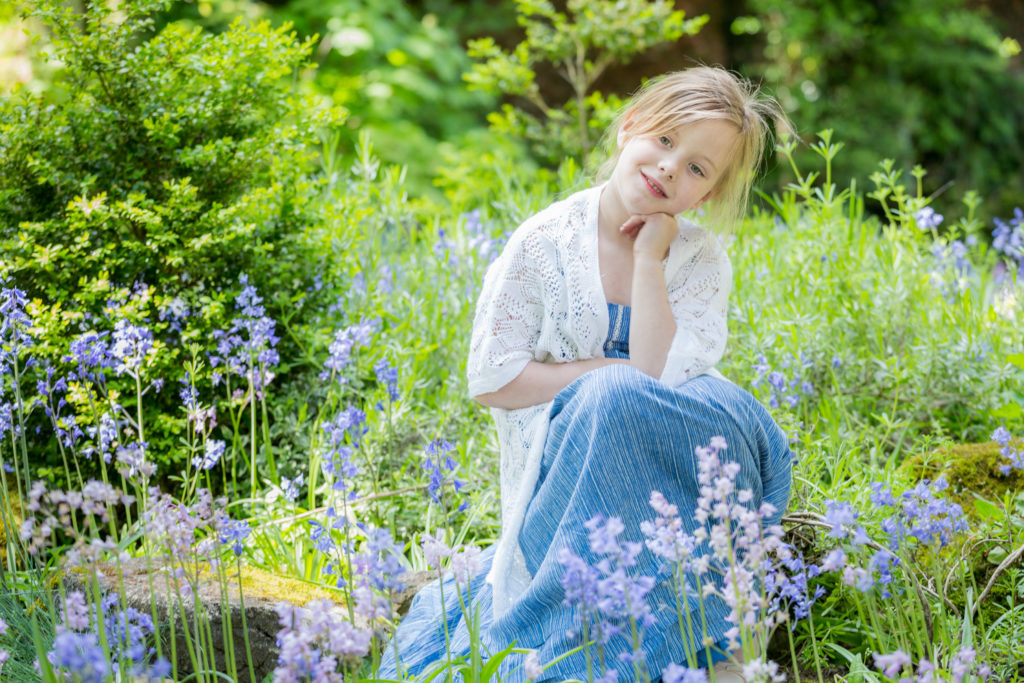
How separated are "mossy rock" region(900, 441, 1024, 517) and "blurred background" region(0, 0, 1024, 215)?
20.5ft

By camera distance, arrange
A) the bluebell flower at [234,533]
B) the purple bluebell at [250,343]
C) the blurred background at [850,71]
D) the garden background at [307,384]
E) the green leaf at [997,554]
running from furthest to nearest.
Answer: the blurred background at [850,71] < the purple bluebell at [250,343] < the green leaf at [997,554] < the garden background at [307,384] < the bluebell flower at [234,533]

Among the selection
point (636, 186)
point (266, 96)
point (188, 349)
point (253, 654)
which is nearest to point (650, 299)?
point (636, 186)

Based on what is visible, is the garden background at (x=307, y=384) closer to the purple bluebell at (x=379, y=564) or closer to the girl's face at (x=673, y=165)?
the purple bluebell at (x=379, y=564)

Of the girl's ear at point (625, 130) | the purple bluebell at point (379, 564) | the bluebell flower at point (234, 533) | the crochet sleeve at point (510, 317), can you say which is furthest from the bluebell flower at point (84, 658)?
the girl's ear at point (625, 130)

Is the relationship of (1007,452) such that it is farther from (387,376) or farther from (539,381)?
(387,376)

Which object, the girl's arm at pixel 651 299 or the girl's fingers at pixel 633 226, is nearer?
the girl's arm at pixel 651 299

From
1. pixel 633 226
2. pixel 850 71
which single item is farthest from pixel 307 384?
pixel 850 71

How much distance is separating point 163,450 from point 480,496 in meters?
0.99

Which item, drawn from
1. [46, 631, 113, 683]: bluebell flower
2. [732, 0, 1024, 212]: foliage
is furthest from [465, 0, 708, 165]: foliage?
[732, 0, 1024, 212]: foliage

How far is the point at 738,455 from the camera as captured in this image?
195 centimetres

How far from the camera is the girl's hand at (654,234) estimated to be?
228 centimetres

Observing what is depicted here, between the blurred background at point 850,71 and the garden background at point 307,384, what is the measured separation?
4.42m

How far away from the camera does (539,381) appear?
2.22m

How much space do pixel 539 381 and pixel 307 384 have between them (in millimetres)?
1350
